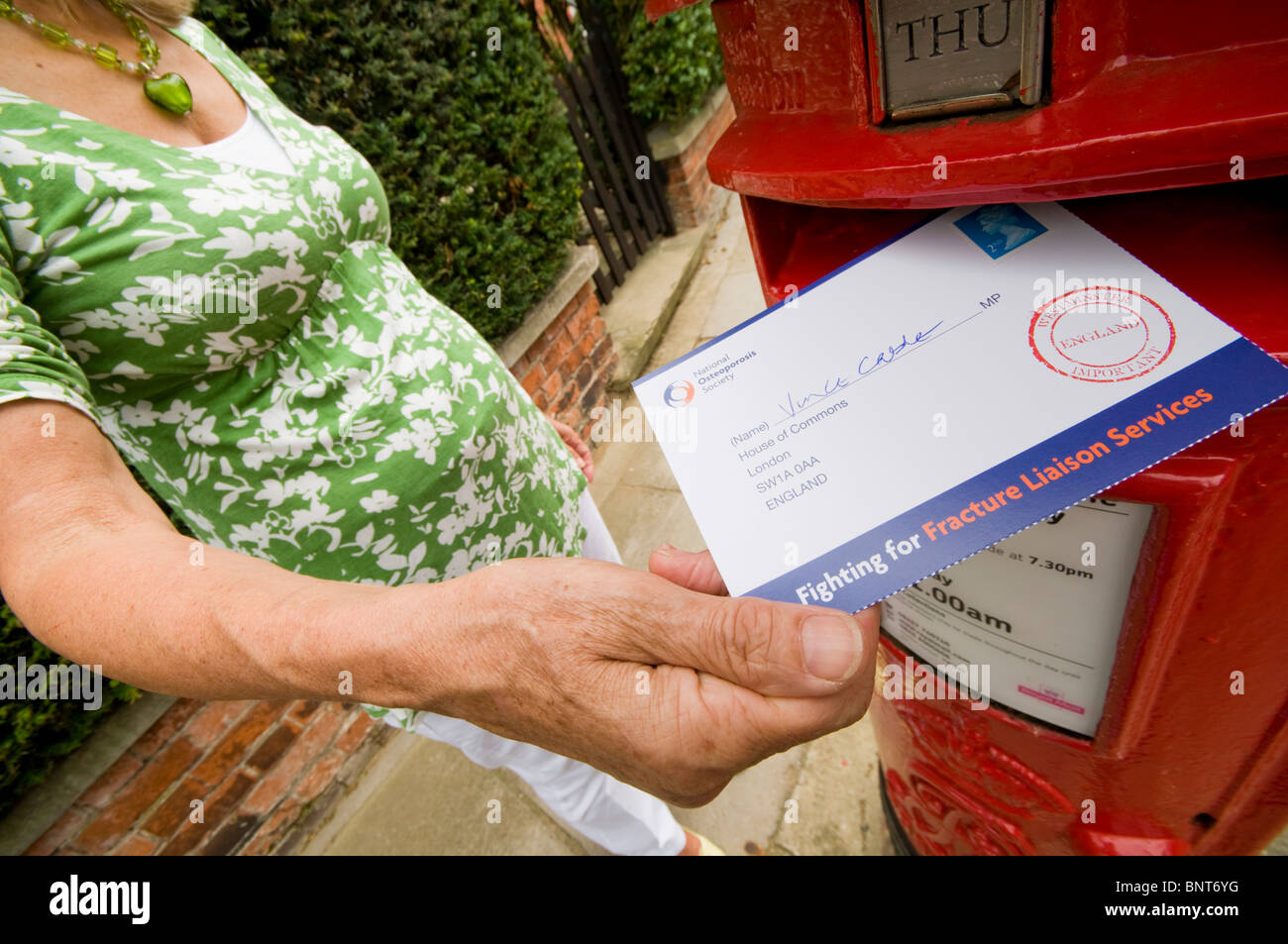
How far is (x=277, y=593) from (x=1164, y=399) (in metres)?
0.87

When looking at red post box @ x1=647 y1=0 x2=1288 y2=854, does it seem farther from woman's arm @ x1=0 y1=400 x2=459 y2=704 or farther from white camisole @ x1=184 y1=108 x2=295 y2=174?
white camisole @ x1=184 y1=108 x2=295 y2=174

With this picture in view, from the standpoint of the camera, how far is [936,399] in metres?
0.60

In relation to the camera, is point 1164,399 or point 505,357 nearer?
point 1164,399

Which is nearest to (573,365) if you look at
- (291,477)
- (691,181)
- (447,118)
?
(447,118)

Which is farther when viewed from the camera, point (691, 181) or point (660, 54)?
point (691, 181)

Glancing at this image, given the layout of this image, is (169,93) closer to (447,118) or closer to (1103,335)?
(1103,335)

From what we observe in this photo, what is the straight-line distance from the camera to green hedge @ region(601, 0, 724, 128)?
149 inches

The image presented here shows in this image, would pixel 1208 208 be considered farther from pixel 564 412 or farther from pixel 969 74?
pixel 564 412

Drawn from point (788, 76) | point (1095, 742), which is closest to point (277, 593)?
point (788, 76)

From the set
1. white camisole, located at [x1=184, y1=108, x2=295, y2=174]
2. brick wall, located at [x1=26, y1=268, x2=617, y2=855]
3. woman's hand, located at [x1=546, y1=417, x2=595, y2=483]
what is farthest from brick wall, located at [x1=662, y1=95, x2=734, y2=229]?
brick wall, located at [x1=26, y1=268, x2=617, y2=855]

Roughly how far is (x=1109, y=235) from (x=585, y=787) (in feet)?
4.61

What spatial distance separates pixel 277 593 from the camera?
688mm

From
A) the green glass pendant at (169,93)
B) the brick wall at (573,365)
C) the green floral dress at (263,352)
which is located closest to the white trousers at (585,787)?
the green floral dress at (263,352)

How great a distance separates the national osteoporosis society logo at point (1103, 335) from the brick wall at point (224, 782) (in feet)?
7.75
